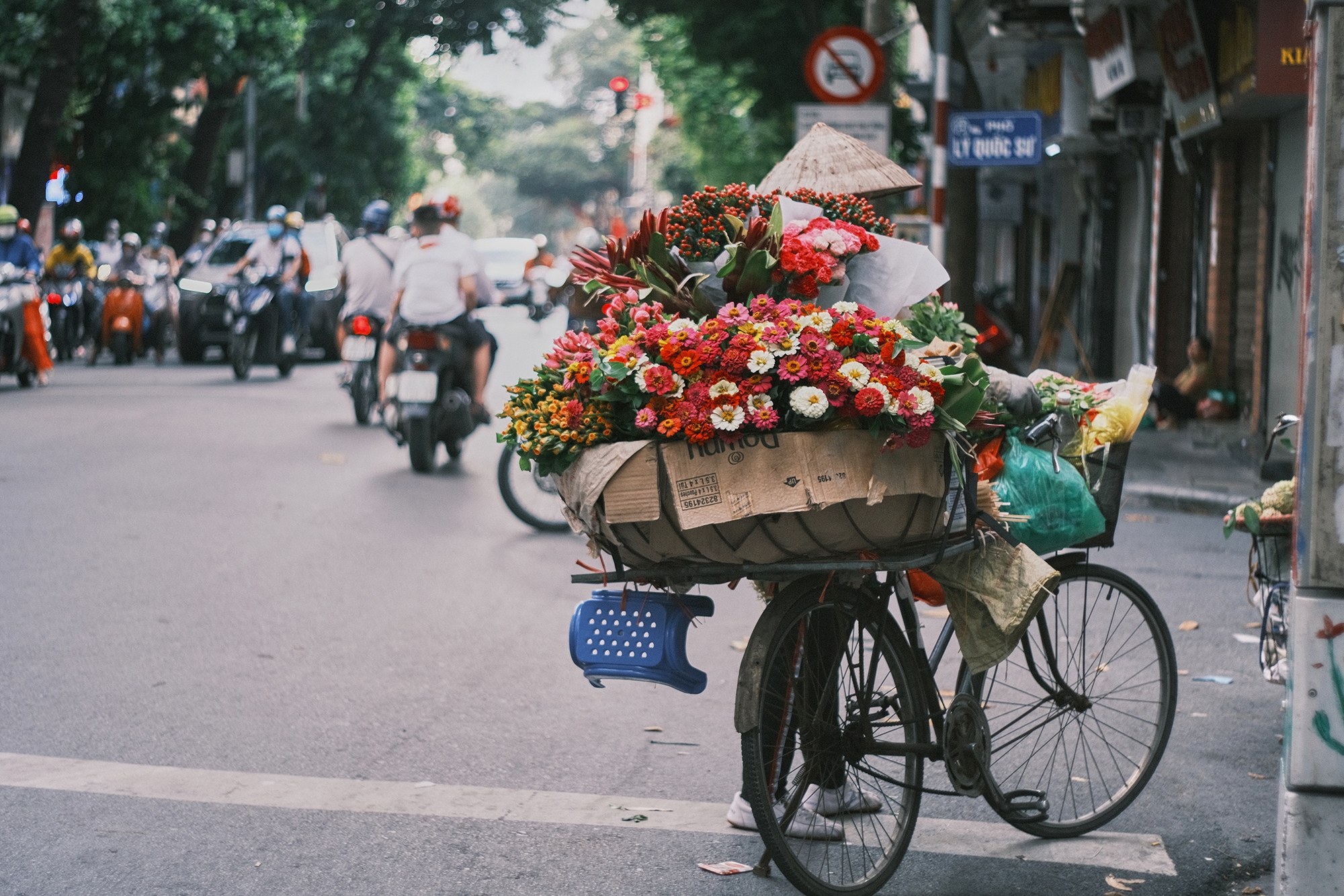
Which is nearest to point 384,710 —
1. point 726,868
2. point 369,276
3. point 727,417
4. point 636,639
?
point 726,868

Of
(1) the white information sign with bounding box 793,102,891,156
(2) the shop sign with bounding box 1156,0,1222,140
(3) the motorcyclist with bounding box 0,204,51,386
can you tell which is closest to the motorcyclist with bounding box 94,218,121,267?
(3) the motorcyclist with bounding box 0,204,51,386

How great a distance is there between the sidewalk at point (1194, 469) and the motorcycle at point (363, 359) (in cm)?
555

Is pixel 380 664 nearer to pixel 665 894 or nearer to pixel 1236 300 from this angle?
pixel 665 894

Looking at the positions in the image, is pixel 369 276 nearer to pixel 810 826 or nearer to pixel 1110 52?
pixel 1110 52

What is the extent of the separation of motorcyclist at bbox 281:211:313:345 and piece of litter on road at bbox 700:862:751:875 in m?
14.8

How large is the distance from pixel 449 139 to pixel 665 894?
4618 centimetres

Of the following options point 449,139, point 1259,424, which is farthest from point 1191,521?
point 449,139

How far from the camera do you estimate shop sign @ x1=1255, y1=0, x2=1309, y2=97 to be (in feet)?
33.2

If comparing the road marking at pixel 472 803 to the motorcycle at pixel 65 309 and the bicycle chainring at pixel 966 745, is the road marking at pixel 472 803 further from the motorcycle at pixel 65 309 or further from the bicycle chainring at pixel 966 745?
the motorcycle at pixel 65 309

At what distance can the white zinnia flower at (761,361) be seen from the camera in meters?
3.33

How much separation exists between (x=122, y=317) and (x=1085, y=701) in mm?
16827

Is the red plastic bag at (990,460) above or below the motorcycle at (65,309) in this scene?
below

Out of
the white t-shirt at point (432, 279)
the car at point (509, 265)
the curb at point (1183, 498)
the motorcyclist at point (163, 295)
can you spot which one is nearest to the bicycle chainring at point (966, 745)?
the curb at point (1183, 498)

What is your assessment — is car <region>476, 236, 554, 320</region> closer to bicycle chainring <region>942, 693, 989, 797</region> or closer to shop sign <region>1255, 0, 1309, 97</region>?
shop sign <region>1255, 0, 1309, 97</region>
